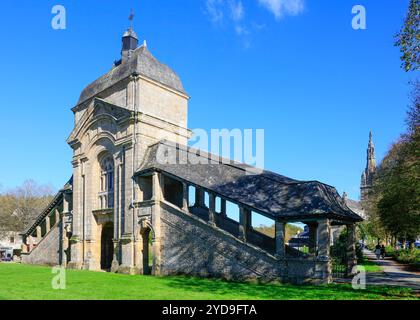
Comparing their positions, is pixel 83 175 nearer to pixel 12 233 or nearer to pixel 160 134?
pixel 160 134

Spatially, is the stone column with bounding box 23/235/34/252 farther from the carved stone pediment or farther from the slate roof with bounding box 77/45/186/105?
the slate roof with bounding box 77/45/186/105

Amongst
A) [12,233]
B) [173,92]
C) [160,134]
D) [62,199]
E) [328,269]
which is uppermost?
[173,92]

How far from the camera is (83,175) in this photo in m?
32.6

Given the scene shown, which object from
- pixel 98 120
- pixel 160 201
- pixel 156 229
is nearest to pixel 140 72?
pixel 98 120

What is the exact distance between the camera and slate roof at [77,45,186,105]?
29880 mm

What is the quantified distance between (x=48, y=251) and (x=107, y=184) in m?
11.2

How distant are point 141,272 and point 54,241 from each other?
13.6 meters

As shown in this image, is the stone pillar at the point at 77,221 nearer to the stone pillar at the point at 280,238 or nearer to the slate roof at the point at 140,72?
the slate roof at the point at 140,72

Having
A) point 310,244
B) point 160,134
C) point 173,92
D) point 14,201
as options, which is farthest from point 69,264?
point 14,201

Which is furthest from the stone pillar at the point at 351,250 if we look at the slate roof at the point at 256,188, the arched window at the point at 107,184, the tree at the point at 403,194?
the arched window at the point at 107,184

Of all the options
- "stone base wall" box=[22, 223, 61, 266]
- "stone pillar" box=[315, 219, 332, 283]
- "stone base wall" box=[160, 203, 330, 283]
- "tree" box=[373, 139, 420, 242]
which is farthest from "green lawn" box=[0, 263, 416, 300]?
"stone base wall" box=[22, 223, 61, 266]

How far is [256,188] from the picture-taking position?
22891mm

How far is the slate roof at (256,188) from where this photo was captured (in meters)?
19.8

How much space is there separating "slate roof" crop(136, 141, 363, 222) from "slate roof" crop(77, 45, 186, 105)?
5746 millimetres
